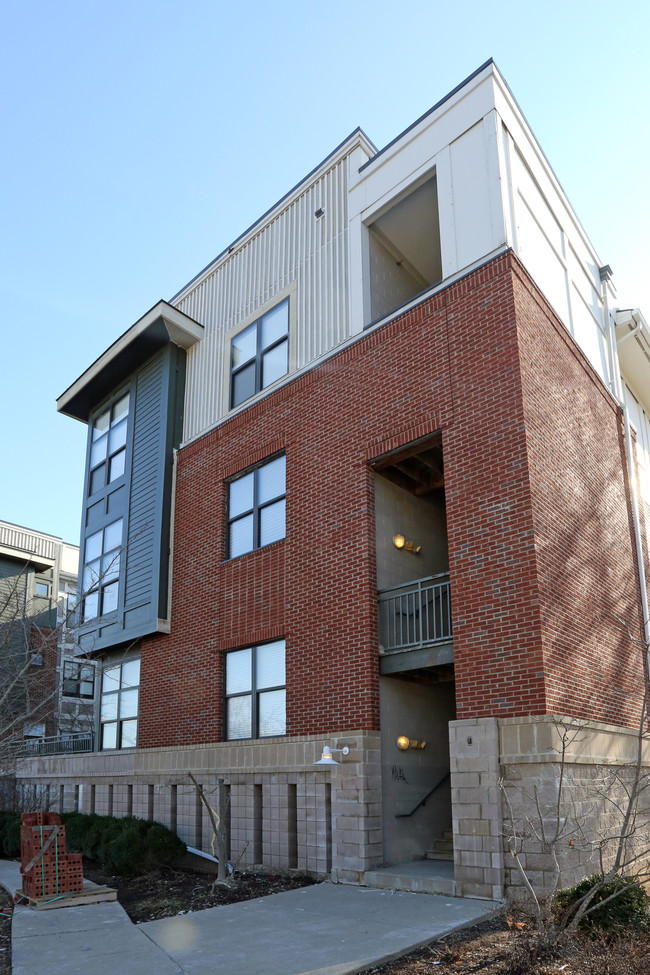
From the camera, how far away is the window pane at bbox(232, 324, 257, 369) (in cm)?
1780

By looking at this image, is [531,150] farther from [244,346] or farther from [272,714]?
[272,714]

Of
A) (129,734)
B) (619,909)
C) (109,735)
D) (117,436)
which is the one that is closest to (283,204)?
(117,436)

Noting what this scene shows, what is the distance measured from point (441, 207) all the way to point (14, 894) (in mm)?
12575

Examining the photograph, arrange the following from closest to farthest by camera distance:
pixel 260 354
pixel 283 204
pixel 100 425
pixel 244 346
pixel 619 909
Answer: pixel 619 909
pixel 260 354
pixel 283 204
pixel 244 346
pixel 100 425

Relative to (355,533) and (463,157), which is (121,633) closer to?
(355,533)

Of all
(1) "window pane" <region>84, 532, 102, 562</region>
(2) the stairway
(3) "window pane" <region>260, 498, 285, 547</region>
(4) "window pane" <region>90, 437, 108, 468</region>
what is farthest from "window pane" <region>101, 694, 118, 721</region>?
(2) the stairway

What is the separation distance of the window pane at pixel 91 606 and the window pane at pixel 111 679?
149 cm

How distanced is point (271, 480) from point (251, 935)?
8.87 meters

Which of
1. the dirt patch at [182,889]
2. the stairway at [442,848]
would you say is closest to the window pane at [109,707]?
the dirt patch at [182,889]

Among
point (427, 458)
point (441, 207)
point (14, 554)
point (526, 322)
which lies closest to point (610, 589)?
point (427, 458)

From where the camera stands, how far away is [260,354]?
57.1ft

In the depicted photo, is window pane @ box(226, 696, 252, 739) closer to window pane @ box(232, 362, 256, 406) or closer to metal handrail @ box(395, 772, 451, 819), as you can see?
metal handrail @ box(395, 772, 451, 819)

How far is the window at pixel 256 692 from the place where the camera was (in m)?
14.7

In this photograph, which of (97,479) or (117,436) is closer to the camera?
(117,436)
